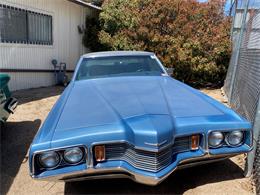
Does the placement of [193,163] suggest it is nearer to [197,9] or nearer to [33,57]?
[33,57]

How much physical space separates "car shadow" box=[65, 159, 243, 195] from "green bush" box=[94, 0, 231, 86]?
7.50 meters

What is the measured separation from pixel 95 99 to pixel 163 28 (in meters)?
8.44

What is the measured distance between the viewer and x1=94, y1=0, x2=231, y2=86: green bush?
35.6 feet

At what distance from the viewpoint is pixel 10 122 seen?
6039 millimetres

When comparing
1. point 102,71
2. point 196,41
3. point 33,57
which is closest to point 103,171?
point 102,71

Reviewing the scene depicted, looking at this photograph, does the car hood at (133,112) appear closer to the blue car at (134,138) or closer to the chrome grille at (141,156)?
the blue car at (134,138)

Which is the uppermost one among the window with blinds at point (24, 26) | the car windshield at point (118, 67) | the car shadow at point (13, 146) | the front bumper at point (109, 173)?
the window with blinds at point (24, 26)

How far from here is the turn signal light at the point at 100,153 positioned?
269 centimetres

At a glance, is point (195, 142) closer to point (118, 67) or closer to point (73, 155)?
point (73, 155)

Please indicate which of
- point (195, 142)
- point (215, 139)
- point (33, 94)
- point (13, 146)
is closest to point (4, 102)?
point (13, 146)

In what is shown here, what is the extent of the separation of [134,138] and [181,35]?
9.00 meters

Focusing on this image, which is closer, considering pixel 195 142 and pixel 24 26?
pixel 195 142

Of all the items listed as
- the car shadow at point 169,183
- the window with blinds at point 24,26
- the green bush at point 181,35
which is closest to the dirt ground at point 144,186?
the car shadow at point 169,183

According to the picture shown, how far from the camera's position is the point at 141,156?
2668 mm
